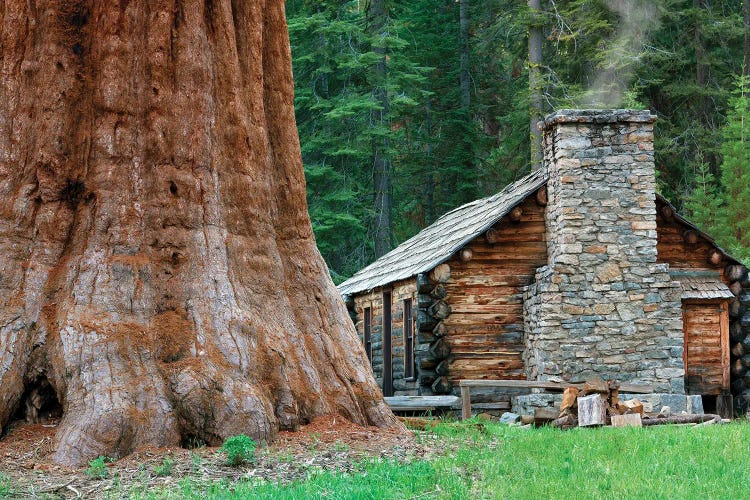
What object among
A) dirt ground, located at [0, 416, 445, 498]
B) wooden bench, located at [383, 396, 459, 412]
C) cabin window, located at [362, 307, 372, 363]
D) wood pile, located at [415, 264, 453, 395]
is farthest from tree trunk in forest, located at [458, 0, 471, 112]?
dirt ground, located at [0, 416, 445, 498]

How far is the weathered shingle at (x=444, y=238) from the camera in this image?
59.0ft

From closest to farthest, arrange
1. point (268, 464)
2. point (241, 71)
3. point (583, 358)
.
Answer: point (268, 464) < point (241, 71) < point (583, 358)

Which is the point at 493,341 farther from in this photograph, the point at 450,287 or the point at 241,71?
the point at 241,71

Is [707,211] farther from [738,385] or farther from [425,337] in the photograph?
[425,337]

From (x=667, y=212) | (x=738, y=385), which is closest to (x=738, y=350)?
(x=738, y=385)

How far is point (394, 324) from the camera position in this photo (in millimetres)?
21172

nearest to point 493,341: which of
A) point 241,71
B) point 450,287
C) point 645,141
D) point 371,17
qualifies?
point 450,287

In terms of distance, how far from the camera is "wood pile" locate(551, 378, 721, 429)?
1243cm

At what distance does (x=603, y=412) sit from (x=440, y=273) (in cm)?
594

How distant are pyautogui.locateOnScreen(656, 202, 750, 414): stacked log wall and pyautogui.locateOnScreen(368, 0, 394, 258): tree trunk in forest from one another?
13.8 m

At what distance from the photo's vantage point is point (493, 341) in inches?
712

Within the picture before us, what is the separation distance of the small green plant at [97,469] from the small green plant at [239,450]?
0.79m

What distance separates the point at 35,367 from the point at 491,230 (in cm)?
1199

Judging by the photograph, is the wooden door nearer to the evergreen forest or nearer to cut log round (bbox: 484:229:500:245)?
cut log round (bbox: 484:229:500:245)
